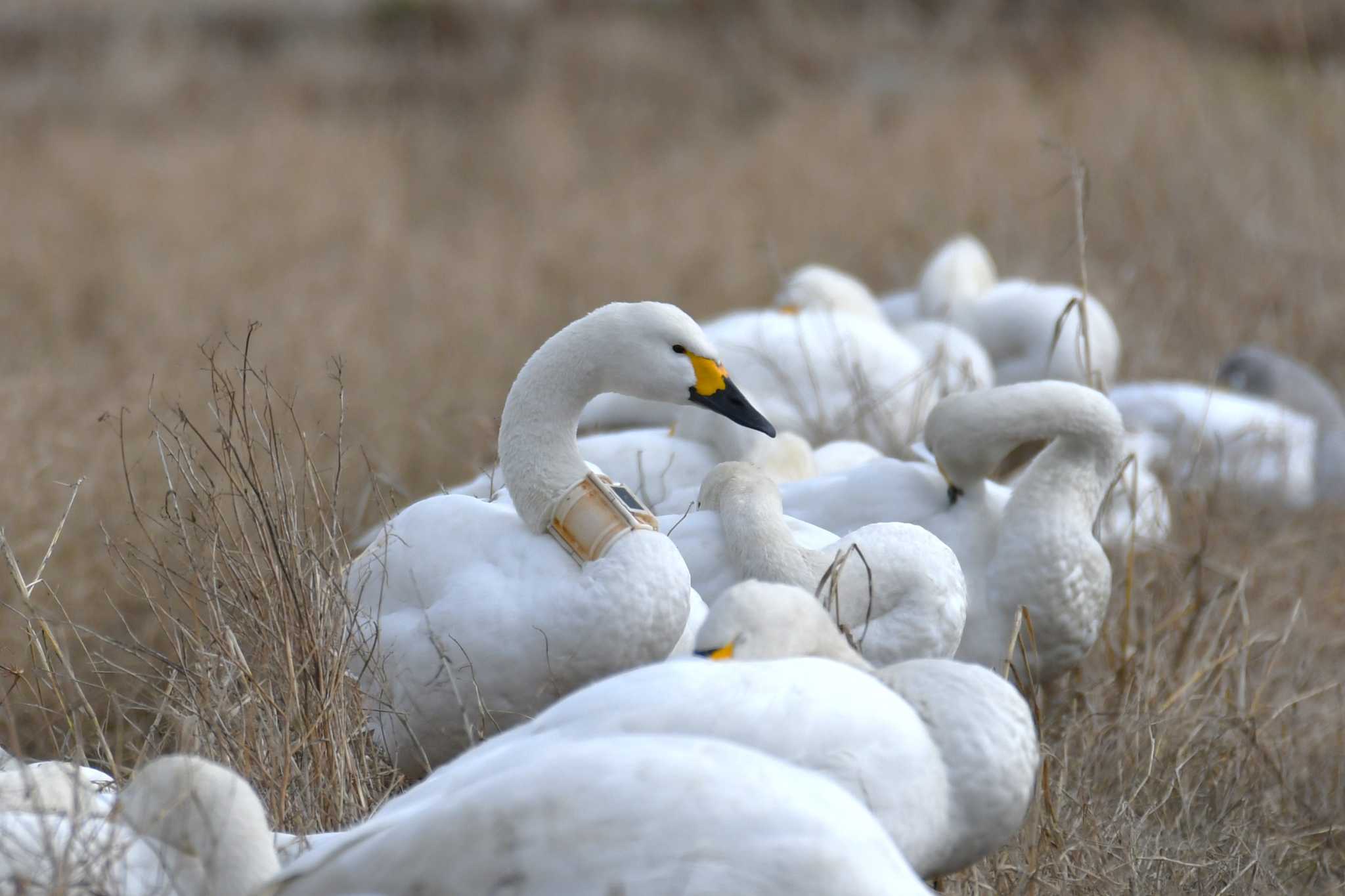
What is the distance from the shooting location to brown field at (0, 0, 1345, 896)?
3.30 meters

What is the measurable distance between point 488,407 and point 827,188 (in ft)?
13.5

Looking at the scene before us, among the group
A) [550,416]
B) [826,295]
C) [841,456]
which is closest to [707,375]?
[550,416]

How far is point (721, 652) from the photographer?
2.45 metres

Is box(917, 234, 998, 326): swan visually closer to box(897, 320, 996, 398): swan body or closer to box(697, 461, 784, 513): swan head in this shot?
box(897, 320, 996, 398): swan body

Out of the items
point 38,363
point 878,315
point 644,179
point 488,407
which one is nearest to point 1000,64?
point 644,179

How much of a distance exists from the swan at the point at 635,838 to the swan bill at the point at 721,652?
0.47 metres

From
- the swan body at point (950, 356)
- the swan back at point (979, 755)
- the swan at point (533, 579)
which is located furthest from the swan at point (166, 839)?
the swan body at point (950, 356)

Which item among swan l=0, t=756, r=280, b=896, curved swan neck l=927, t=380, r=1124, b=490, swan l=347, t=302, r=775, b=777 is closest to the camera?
swan l=0, t=756, r=280, b=896

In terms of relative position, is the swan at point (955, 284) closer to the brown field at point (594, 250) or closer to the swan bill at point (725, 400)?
the brown field at point (594, 250)

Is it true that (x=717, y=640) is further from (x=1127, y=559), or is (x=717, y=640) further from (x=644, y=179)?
(x=644, y=179)

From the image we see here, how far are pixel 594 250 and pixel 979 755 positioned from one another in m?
7.16

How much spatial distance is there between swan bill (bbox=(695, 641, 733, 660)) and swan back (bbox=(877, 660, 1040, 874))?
0.89 feet

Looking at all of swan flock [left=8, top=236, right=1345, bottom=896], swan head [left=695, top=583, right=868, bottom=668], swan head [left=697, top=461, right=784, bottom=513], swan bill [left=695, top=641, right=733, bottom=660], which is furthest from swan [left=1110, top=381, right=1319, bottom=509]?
swan bill [left=695, top=641, right=733, bottom=660]

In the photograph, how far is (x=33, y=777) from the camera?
7.47 ft
